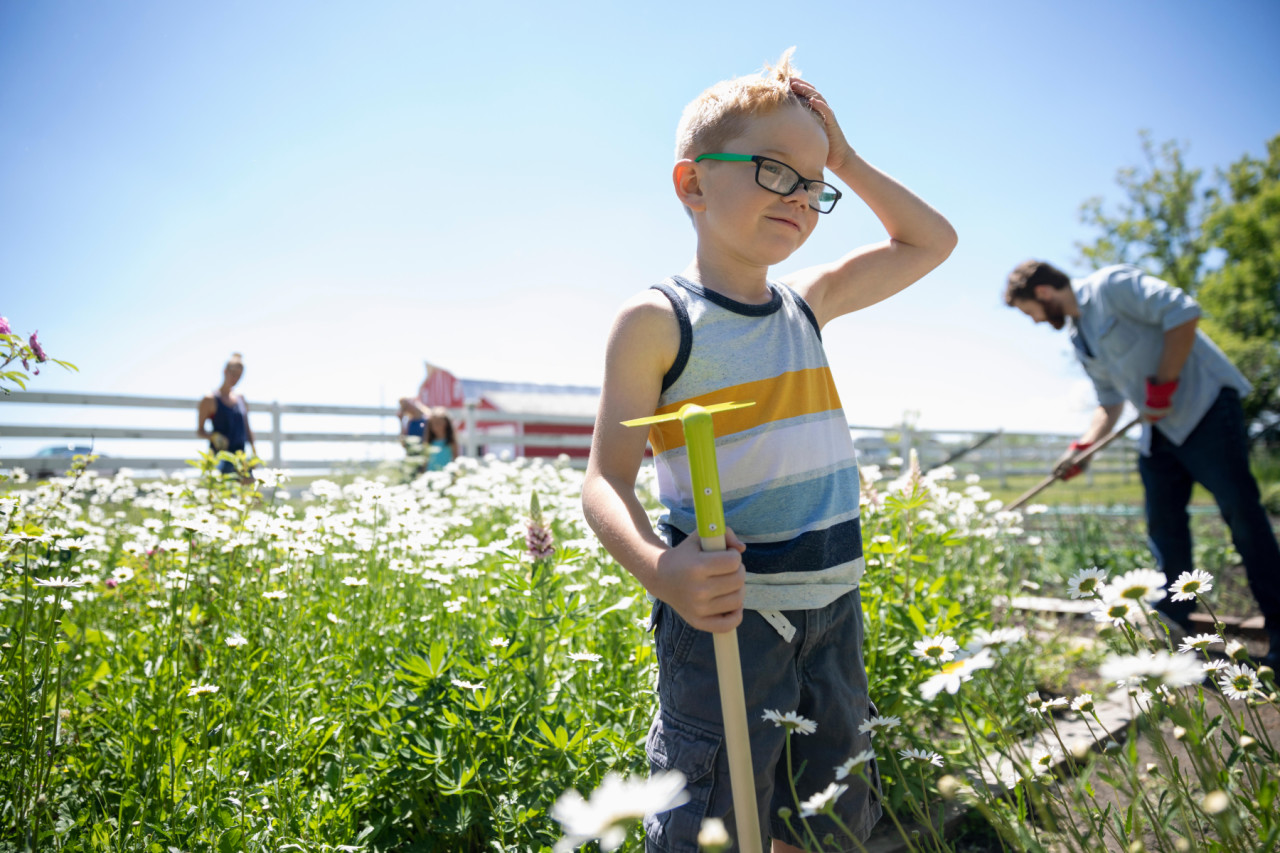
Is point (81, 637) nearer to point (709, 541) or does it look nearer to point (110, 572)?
point (110, 572)

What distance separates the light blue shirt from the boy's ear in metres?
3.06

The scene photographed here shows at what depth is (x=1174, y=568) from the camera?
12.5 feet

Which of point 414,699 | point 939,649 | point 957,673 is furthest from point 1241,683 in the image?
point 414,699

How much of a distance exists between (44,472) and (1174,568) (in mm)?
9742

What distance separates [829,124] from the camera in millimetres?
1673

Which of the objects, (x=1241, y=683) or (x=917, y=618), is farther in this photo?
(x=917, y=618)

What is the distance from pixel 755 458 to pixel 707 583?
49cm

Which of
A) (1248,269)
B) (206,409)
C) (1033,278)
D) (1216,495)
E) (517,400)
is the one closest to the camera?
(1216,495)

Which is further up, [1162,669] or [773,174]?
[773,174]

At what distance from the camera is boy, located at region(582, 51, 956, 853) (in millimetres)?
1365

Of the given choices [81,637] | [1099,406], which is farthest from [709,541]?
[1099,406]

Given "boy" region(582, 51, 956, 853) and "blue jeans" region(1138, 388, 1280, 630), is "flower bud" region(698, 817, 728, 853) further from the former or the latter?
"blue jeans" region(1138, 388, 1280, 630)

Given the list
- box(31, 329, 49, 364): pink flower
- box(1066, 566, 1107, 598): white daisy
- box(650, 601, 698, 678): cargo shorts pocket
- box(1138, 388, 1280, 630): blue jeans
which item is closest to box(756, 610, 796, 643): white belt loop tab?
box(650, 601, 698, 678): cargo shorts pocket

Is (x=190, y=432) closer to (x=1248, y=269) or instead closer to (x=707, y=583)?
(x=707, y=583)
